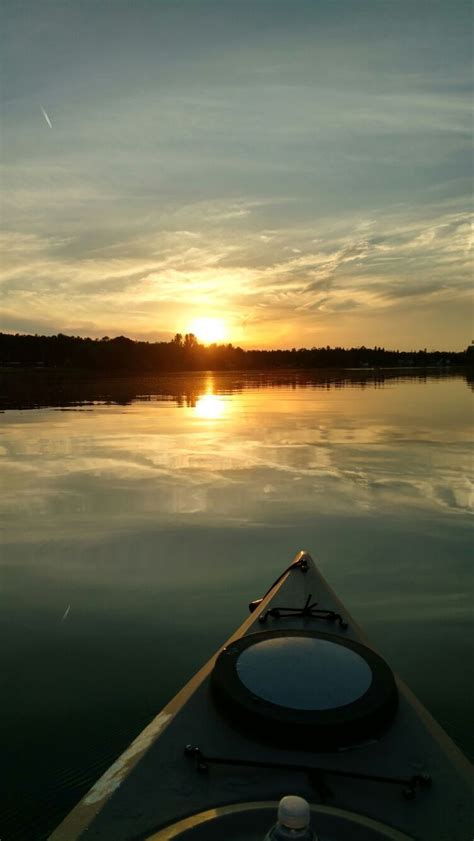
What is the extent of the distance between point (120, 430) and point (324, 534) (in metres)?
13.6

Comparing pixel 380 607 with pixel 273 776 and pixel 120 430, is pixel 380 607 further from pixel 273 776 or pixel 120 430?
pixel 120 430

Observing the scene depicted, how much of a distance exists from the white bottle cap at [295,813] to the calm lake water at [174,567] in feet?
7.75

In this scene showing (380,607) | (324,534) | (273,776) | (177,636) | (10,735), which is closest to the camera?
(273,776)

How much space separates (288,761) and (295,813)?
1.08 metres

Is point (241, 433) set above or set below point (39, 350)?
below

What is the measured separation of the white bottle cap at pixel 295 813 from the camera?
242cm

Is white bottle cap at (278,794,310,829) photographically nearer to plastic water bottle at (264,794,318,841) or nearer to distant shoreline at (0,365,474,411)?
plastic water bottle at (264,794,318,841)

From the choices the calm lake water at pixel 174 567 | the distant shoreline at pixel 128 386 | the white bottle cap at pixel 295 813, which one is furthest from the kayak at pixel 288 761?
the distant shoreline at pixel 128 386

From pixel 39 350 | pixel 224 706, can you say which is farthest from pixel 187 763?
pixel 39 350

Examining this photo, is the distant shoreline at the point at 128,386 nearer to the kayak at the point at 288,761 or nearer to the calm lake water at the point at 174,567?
the calm lake water at the point at 174,567

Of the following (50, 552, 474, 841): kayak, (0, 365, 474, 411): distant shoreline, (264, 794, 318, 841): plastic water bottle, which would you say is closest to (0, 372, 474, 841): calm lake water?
(50, 552, 474, 841): kayak

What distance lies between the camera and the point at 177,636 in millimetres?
6418

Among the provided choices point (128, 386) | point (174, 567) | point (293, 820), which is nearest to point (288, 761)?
point (293, 820)

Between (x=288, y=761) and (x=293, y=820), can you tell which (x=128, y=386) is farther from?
(x=293, y=820)
